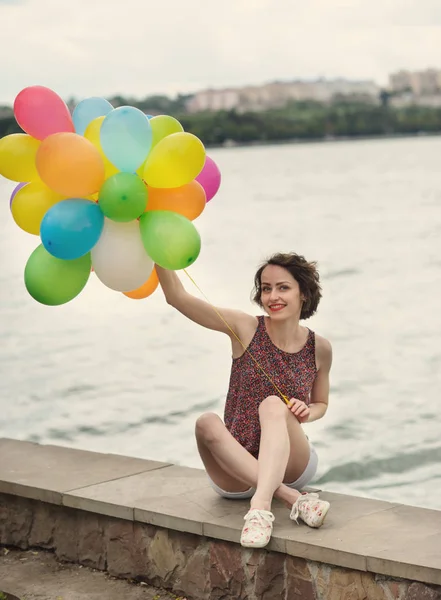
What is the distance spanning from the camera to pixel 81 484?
162 inches

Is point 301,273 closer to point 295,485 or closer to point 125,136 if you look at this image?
point 295,485

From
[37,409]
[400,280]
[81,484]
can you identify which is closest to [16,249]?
[400,280]

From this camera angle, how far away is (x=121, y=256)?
3480 millimetres

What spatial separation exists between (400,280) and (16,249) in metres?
14.7

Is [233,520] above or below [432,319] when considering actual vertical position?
below

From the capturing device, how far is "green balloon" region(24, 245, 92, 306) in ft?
11.5

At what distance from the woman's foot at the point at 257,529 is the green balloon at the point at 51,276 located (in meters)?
0.90

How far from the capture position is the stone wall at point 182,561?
131 inches

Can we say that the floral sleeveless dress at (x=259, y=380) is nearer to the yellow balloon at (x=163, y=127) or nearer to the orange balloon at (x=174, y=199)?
the orange balloon at (x=174, y=199)

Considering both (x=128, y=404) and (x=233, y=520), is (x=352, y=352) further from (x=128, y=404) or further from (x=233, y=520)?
(x=233, y=520)

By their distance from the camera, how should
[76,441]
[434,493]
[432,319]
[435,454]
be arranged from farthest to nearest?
[432,319] → [76,441] → [435,454] → [434,493]

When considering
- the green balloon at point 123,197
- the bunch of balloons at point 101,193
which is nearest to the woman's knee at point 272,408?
the bunch of balloons at point 101,193

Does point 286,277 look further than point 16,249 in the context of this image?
No

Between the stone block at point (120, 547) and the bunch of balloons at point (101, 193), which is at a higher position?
the bunch of balloons at point (101, 193)
